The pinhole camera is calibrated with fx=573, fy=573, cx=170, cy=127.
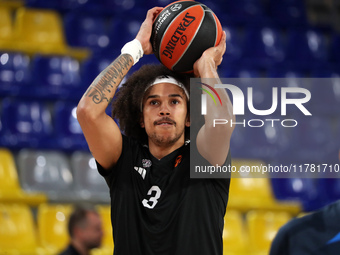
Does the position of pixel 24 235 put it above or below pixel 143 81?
below

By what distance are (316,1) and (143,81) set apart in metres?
7.89

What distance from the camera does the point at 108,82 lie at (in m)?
2.71

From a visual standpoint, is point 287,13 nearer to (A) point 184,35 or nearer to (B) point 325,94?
(B) point 325,94

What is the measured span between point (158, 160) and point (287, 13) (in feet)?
23.8

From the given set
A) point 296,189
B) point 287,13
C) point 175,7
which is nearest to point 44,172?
point 296,189

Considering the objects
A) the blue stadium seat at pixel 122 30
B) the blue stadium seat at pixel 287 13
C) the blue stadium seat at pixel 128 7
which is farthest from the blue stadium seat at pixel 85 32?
the blue stadium seat at pixel 287 13

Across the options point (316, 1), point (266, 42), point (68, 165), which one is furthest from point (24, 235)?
point (316, 1)

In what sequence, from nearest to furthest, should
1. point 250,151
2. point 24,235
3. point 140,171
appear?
point 140,171, point 24,235, point 250,151

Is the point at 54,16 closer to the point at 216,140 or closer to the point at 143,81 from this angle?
the point at 143,81

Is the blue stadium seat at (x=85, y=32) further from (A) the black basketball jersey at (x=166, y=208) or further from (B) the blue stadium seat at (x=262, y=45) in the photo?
(A) the black basketball jersey at (x=166, y=208)

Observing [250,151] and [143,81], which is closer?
[143,81]

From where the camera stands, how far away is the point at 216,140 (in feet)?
8.32

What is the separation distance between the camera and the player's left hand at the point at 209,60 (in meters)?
2.65

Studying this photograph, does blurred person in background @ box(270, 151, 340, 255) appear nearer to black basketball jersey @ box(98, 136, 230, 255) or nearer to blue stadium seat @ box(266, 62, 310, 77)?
black basketball jersey @ box(98, 136, 230, 255)
